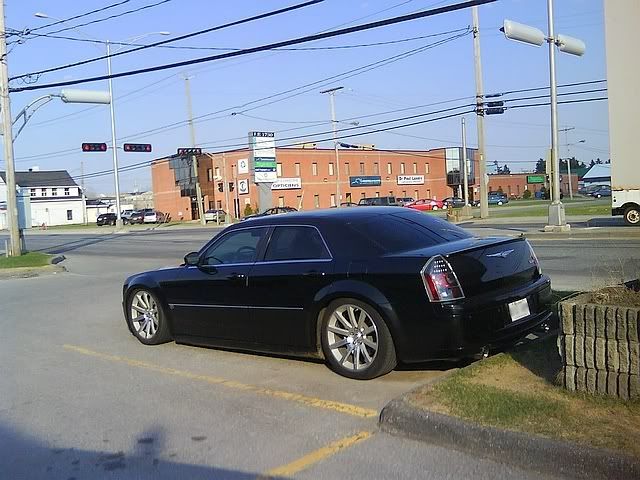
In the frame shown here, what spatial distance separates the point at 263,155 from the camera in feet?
213

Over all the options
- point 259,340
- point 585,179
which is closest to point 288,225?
point 259,340

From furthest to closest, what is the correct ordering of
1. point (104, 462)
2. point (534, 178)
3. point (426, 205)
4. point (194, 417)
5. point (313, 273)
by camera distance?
point (534, 178), point (426, 205), point (313, 273), point (194, 417), point (104, 462)

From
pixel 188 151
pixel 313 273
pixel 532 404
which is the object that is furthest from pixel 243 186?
pixel 532 404

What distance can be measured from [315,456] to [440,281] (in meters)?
1.87

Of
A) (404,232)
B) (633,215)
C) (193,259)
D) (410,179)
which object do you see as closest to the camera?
(404,232)

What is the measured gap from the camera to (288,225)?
6.91 m

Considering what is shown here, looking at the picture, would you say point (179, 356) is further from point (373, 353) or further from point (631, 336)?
point (631, 336)

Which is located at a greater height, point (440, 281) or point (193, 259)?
point (193, 259)

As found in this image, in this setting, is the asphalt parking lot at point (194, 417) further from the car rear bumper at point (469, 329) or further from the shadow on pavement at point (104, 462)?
the car rear bumper at point (469, 329)

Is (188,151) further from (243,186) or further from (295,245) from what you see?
(295,245)

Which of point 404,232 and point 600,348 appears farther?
point 404,232

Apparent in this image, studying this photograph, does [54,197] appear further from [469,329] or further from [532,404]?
[532,404]

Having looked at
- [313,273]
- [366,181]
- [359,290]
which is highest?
[366,181]

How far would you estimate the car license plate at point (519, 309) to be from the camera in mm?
5961
